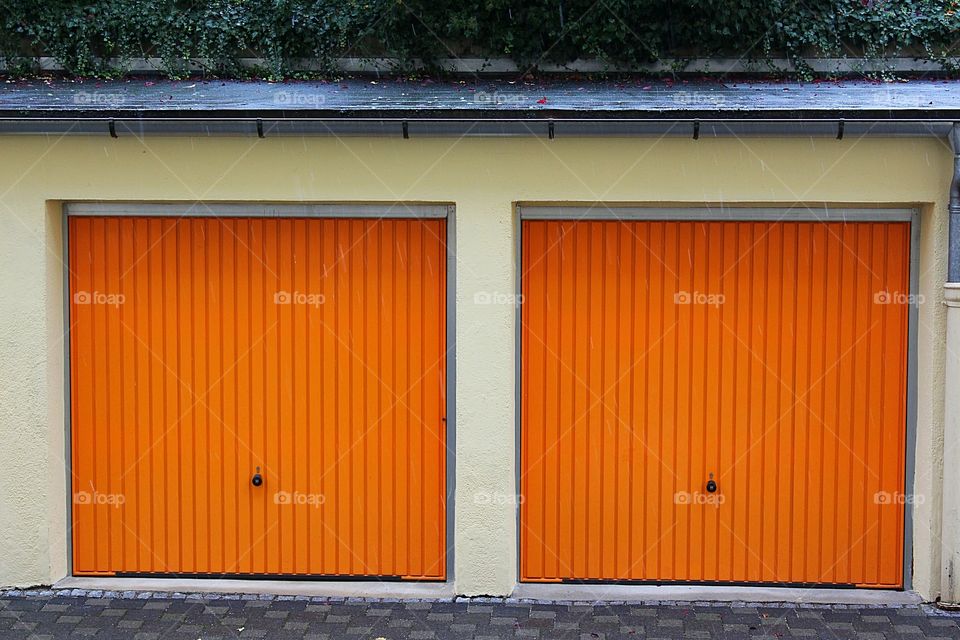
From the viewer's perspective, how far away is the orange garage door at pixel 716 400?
6.62 metres

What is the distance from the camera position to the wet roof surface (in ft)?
19.7

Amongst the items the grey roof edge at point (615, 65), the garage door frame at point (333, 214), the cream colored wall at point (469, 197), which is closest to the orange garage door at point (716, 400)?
the cream colored wall at point (469, 197)

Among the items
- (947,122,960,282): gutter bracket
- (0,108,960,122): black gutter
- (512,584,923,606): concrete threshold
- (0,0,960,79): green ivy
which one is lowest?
(512,584,923,606): concrete threshold

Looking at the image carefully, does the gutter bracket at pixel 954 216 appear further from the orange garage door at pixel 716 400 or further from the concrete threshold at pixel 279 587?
the concrete threshold at pixel 279 587

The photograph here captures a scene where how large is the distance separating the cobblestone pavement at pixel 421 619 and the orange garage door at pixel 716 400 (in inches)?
16.7

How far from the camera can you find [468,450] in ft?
21.6

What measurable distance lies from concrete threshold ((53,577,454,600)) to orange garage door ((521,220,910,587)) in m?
0.77

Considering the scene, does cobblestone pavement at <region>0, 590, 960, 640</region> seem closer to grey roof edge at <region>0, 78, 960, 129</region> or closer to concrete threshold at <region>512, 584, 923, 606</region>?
concrete threshold at <region>512, 584, 923, 606</region>

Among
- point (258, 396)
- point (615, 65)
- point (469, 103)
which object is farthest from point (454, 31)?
point (258, 396)

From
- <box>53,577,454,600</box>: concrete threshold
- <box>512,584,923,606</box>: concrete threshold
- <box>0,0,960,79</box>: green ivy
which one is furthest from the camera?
<box>0,0,960,79</box>: green ivy

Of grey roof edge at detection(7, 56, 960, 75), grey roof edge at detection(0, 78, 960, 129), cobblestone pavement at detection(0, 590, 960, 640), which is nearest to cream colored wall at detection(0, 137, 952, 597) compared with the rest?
grey roof edge at detection(0, 78, 960, 129)

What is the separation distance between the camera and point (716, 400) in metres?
6.72

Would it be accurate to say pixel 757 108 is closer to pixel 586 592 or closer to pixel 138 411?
pixel 586 592

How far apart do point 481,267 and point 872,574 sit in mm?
3470
